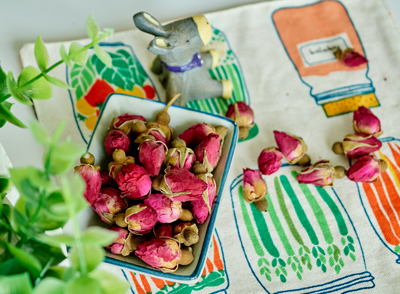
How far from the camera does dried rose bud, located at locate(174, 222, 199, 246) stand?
0.26m

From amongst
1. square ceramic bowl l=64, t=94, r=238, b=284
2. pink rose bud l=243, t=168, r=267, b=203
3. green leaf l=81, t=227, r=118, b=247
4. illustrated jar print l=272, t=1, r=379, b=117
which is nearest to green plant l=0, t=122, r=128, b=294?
green leaf l=81, t=227, r=118, b=247

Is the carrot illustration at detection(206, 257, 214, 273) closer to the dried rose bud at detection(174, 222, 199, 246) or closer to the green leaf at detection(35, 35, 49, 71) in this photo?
the dried rose bud at detection(174, 222, 199, 246)

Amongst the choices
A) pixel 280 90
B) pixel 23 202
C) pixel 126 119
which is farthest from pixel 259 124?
pixel 23 202

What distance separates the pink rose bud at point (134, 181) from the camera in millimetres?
258

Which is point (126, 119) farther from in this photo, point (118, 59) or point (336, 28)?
point (336, 28)

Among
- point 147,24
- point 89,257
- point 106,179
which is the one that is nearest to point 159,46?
point 147,24

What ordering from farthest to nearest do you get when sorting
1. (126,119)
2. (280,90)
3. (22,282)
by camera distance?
(280,90) < (126,119) < (22,282)

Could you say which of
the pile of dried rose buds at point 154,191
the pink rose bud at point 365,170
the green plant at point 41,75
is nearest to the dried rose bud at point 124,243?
the pile of dried rose buds at point 154,191

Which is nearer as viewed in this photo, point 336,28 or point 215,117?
point 215,117

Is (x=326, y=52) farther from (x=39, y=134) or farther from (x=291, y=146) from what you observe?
(x=39, y=134)

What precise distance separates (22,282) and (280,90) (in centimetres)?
34

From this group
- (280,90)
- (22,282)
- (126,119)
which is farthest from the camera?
(280,90)

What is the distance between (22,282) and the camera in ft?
0.43

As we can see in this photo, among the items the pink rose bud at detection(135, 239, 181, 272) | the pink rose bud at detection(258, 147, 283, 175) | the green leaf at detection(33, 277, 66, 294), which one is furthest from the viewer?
the pink rose bud at detection(258, 147, 283, 175)
